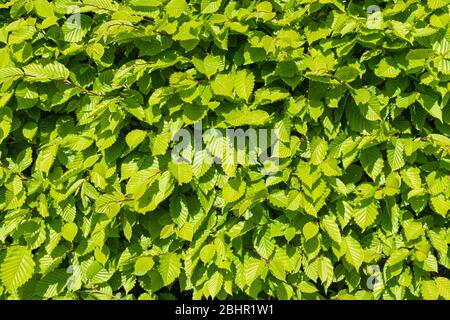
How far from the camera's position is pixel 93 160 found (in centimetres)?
244

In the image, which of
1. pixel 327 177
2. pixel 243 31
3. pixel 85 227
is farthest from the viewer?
pixel 85 227

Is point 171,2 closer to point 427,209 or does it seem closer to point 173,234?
point 173,234

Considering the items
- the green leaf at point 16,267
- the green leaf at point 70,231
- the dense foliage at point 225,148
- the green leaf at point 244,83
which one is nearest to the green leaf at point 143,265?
the dense foliage at point 225,148

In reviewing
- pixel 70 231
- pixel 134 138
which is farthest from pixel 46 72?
pixel 70 231

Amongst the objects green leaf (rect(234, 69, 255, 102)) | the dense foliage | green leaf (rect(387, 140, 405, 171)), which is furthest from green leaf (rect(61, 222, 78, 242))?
green leaf (rect(387, 140, 405, 171))

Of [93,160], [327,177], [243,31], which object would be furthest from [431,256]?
[93,160]

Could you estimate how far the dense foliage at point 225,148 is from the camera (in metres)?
2.28

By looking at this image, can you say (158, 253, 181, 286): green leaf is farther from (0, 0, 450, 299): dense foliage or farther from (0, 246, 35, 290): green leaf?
(0, 246, 35, 290): green leaf

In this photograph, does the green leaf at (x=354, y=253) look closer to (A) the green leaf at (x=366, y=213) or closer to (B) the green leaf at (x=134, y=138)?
(A) the green leaf at (x=366, y=213)

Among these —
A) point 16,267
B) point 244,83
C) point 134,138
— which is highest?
point 244,83

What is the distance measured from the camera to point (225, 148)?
2322 mm

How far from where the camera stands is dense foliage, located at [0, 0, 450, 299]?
2283 mm

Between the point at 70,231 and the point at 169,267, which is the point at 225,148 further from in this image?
the point at 70,231
